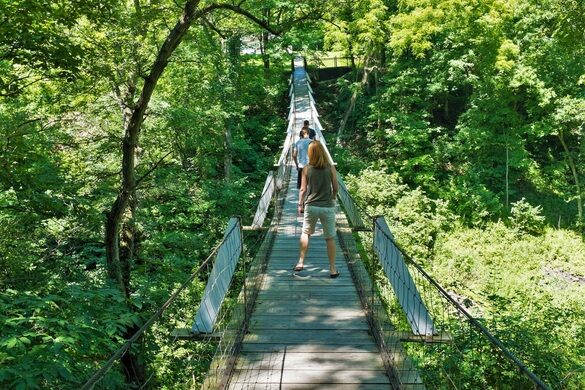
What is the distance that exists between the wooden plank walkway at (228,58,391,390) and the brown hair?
126cm

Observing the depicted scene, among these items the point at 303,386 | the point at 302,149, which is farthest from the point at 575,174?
the point at 303,386

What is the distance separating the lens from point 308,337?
412cm

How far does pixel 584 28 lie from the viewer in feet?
26.5

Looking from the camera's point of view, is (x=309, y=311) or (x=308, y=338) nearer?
(x=308, y=338)

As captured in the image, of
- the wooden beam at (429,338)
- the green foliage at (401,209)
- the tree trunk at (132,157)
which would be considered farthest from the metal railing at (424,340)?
the green foliage at (401,209)

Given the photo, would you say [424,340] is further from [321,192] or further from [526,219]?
[526,219]

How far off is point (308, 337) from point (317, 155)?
1889mm

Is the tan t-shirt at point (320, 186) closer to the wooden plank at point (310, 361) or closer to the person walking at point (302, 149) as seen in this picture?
the wooden plank at point (310, 361)

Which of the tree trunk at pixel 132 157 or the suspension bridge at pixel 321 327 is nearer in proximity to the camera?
the suspension bridge at pixel 321 327

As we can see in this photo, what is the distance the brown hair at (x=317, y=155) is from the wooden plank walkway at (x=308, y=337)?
4.15 ft

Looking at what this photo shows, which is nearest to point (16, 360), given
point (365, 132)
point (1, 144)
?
point (1, 144)

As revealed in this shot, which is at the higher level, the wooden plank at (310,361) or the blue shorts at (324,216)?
the blue shorts at (324,216)

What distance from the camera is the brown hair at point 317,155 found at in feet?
17.0

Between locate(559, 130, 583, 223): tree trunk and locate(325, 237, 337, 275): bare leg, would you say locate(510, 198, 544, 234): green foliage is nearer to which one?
locate(559, 130, 583, 223): tree trunk
